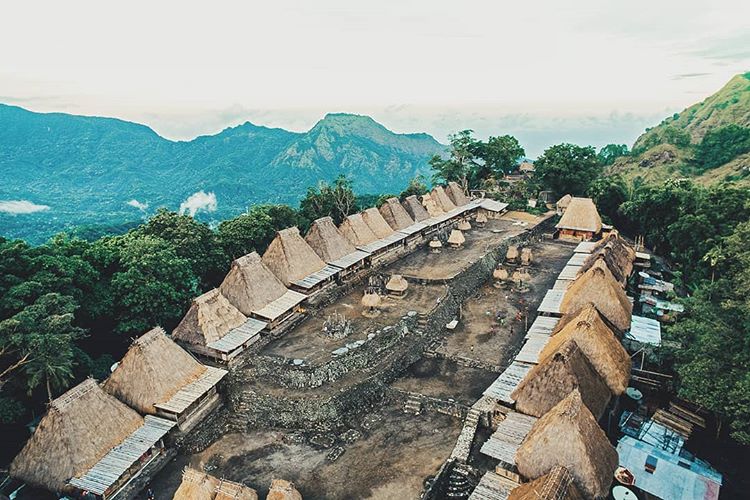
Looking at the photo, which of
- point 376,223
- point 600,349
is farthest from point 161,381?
point 376,223

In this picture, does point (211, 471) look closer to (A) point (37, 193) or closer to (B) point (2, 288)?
(B) point (2, 288)

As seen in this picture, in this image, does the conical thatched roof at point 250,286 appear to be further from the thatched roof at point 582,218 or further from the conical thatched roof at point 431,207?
the thatched roof at point 582,218

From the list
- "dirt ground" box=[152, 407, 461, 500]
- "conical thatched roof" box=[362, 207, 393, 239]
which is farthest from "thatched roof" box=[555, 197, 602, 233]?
"dirt ground" box=[152, 407, 461, 500]

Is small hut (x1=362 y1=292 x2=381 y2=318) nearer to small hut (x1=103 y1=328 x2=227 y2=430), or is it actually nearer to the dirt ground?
the dirt ground

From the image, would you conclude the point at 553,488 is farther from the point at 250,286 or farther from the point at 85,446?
the point at 250,286

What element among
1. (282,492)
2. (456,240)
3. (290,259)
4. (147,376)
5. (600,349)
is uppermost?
(290,259)

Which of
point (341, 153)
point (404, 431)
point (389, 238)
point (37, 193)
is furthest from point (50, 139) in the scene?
point (404, 431)
